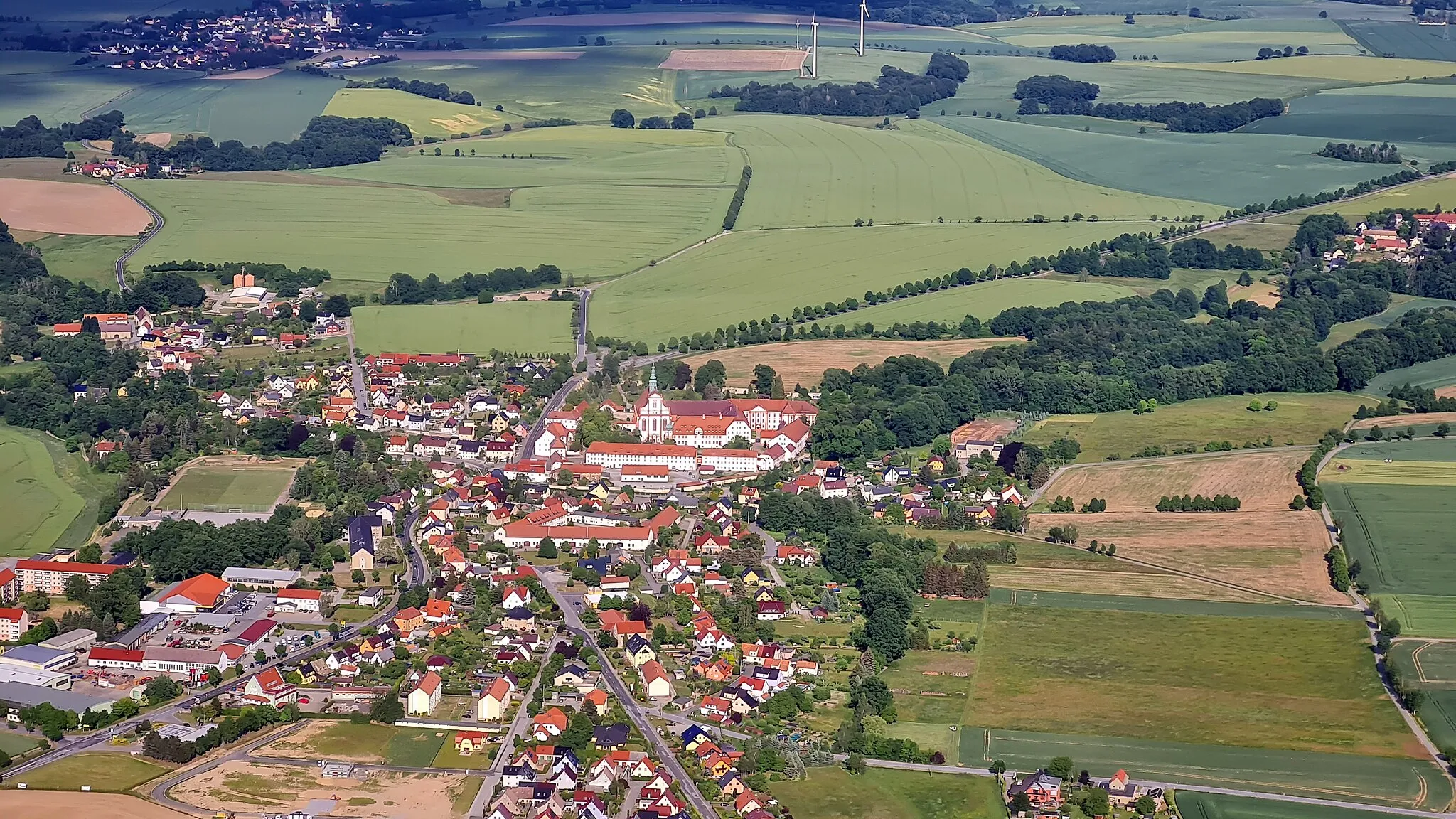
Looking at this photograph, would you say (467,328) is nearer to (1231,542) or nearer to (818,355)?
(818,355)

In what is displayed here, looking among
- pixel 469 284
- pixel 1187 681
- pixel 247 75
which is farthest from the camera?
pixel 247 75

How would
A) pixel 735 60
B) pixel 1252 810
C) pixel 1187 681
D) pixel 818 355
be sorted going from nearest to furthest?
pixel 1252 810 < pixel 1187 681 < pixel 818 355 < pixel 735 60

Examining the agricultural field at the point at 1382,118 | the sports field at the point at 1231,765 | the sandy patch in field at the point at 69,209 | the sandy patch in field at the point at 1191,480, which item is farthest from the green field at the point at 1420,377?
the sandy patch in field at the point at 69,209

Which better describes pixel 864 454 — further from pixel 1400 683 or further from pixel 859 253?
pixel 859 253

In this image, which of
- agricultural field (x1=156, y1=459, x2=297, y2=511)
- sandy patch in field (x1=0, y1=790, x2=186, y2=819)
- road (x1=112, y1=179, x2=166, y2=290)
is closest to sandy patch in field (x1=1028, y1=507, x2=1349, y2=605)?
agricultural field (x1=156, y1=459, x2=297, y2=511)

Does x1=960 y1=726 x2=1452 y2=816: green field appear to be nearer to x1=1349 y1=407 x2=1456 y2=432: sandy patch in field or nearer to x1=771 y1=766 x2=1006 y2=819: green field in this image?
x1=771 y1=766 x2=1006 y2=819: green field

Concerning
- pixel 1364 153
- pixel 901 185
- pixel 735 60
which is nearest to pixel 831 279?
pixel 901 185
